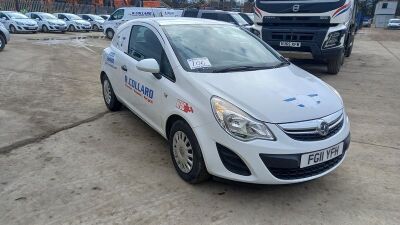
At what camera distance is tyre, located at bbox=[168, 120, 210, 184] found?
11.2 feet

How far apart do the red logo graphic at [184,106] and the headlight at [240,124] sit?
1.05 feet

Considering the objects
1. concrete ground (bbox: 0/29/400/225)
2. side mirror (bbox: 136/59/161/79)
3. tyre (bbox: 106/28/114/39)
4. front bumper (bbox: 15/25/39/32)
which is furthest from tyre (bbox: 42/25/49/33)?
side mirror (bbox: 136/59/161/79)

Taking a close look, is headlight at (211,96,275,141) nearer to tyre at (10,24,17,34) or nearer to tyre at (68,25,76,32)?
tyre at (10,24,17,34)

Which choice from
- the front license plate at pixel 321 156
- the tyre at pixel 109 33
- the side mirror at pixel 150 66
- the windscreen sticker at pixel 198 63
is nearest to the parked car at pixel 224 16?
the tyre at pixel 109 33

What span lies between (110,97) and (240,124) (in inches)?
129

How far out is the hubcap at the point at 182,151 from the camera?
11.6ft

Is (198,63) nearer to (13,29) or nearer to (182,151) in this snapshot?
(182,151)

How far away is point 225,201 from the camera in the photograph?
3.36 metres

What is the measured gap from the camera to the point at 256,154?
305 centimetres

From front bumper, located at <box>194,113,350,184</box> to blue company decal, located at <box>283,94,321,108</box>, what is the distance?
362 millimetres

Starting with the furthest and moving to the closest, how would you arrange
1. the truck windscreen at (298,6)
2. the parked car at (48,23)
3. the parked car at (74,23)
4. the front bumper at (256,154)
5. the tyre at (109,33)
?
the parked car at (74,23)
the parked car at (48,23)
the tyre at (109,33)
the truck windscreen at (298,6)
the front bumper at (256,154)

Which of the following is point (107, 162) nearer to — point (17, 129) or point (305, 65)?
point (17, 129)

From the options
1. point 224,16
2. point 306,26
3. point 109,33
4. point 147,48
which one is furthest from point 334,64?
point 109,33

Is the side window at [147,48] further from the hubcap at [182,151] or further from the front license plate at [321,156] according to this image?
the front license plate at [321,156]
